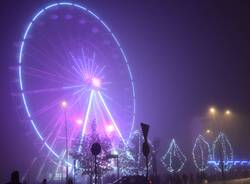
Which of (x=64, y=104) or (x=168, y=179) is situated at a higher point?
(x=64, y=104)

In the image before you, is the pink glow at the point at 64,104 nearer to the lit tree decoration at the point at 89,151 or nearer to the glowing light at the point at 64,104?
the glowing light at the point at 64,104

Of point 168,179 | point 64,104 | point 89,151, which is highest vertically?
point 64,104

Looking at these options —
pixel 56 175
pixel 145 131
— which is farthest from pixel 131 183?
pixel 56 175

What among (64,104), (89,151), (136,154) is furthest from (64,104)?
(136,154)

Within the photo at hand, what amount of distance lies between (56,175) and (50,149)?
49.9ft

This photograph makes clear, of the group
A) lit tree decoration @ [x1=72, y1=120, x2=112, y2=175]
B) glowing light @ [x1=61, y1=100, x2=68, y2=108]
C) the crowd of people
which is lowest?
the crowd of people

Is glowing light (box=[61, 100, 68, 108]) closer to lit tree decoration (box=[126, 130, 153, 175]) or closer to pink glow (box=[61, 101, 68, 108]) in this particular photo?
pink glow (box=[61, 101, 68, 108])

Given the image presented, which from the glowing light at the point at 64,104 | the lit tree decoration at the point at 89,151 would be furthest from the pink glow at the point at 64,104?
the lit tree decoration at the point at 89,151

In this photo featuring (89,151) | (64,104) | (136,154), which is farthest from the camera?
(136,154)

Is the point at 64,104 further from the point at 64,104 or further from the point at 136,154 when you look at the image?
the point at 136,154

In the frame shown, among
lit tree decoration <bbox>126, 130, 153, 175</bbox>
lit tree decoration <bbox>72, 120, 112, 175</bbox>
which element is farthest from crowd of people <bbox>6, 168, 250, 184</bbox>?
lit tree decoration <bbox>126, 130, 153, 175</bbox>

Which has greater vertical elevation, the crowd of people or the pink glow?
the pink glow

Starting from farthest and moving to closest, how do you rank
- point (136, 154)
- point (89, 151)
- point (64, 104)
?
point (136, 154) → point (89, 151) → point (64, 104)

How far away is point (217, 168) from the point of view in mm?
63250
